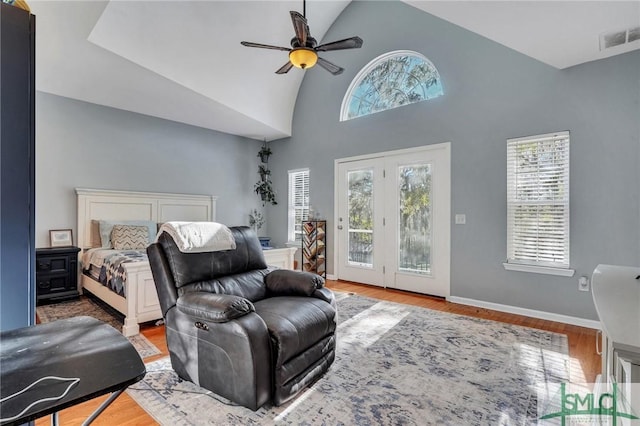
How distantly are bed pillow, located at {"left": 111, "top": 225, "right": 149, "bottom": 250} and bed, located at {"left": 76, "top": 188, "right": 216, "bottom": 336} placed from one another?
1.12ft

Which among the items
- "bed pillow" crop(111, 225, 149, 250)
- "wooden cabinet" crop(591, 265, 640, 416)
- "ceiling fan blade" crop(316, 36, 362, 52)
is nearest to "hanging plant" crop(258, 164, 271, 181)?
"bed pillow" crop(111, 225, 149, 250)

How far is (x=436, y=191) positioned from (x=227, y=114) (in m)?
3.40

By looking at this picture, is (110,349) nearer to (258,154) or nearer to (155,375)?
(155,375)

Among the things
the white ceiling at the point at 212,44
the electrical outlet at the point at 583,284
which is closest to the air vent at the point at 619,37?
the white ceiling at the point at 212,44

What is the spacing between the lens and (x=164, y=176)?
17.2 ft

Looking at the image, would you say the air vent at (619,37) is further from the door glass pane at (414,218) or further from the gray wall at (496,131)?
the door glass pane at (414,218)

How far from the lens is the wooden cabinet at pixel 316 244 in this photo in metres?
5.47

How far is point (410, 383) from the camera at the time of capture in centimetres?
211

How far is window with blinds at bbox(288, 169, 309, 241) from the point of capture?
5949 mm

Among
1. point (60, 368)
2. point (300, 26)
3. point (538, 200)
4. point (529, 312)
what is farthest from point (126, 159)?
point (529, 312)

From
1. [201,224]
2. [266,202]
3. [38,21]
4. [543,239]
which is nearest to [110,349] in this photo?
[201,224]

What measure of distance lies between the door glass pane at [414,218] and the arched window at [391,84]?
105 cm

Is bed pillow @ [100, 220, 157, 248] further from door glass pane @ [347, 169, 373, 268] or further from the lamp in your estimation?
the lamp

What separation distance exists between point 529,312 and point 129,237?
5143mm
